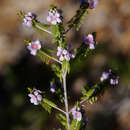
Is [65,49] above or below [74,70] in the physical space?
below

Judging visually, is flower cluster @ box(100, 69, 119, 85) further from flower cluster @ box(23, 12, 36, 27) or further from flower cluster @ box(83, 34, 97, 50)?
flower cluster @ box(23, 12, 36, 27)

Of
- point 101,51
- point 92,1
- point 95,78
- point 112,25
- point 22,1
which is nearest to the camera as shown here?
point 92,1

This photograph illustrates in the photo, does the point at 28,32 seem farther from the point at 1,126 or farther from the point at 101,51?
the point at 1,126

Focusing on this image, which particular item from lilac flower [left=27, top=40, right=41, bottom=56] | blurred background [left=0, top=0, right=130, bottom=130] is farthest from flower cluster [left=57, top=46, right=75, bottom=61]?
blurred background [left=0, top=0, right=130, bottom=130]

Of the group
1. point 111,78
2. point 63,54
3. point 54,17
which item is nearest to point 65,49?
point 63,54

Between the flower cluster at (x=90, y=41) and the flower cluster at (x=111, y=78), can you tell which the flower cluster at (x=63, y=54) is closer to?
the flower cluster at (x=90, y=41)

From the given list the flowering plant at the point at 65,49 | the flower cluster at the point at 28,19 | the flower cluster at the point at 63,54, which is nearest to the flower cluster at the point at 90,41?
the flowering plant at the point at 65,49

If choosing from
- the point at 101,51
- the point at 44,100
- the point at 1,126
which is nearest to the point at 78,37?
the point at 101,51

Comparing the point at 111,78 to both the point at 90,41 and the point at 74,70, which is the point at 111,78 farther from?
the point at 74,70
